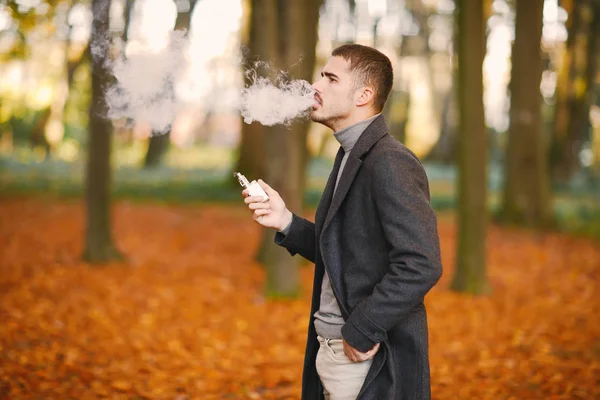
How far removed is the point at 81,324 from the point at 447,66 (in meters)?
26.4

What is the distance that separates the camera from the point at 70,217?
15.7 meters

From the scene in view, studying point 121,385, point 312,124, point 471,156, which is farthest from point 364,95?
point 312,124

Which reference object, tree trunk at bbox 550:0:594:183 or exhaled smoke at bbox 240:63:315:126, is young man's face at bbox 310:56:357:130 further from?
tree trunk at bbox 550:0:594:183

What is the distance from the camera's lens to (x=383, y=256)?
2.72 meters

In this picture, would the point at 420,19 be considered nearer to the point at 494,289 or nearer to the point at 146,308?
the point at 494,289

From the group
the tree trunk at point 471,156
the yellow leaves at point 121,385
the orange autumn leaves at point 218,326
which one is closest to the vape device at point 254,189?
the orange autumn leaves at point 218,326

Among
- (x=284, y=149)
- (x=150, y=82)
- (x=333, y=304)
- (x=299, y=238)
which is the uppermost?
(x=150, y=82)

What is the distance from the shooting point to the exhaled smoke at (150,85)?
465 centimetres

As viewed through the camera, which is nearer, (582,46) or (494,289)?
(494,289)

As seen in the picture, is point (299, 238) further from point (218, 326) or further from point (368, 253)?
point (218, 326)

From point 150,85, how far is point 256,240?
9.15 meters

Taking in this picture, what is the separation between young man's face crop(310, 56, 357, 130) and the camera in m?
2.84

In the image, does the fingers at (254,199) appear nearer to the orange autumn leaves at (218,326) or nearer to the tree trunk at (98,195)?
the orange autumn leaves at (218,326)

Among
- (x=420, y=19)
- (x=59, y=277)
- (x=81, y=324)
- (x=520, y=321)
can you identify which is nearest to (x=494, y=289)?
(x=520, y=321)
